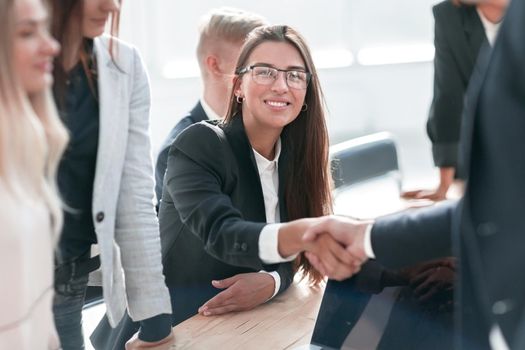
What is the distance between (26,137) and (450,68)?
94 centimetres

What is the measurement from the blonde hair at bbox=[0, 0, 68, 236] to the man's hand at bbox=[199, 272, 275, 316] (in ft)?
2.05

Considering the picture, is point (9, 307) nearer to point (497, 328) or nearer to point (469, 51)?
point (497, 328)

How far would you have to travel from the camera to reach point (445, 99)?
1.67 metres

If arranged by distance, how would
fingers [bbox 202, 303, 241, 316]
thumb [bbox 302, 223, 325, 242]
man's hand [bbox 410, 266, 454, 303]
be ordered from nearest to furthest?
man's hand [bbox 410, 266, 454, 303], thumb [bbox 302, 223, 325, 242], fingers [bbox 202, 303, 241, 316]

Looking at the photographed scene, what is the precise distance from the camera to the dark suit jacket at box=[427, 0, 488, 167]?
1.58 m

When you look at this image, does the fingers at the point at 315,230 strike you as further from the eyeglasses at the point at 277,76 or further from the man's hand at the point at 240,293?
the eyeglasses at the point at 277,76

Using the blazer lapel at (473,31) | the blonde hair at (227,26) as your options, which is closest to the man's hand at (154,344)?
the blazer lapel at (473,31)

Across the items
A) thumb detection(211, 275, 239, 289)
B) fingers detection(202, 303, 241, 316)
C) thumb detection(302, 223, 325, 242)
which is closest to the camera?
thumb detection(302, 223, 325, 242)

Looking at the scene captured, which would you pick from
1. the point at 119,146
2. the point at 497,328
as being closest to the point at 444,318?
the point at 497,328

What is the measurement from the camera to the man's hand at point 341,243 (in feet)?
4.92

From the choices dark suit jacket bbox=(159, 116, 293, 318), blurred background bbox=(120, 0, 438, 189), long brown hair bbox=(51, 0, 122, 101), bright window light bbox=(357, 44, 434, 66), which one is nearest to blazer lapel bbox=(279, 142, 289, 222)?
dark suit jacket bbox=(159, 116, 293, 318)

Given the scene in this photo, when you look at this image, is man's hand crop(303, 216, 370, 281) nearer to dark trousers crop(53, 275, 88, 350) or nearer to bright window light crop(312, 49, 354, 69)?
dark trousers crop(53, 275, 88, 350)

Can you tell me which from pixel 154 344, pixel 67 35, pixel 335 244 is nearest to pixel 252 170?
pixel 335 244

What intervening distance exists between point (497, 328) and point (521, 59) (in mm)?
385
